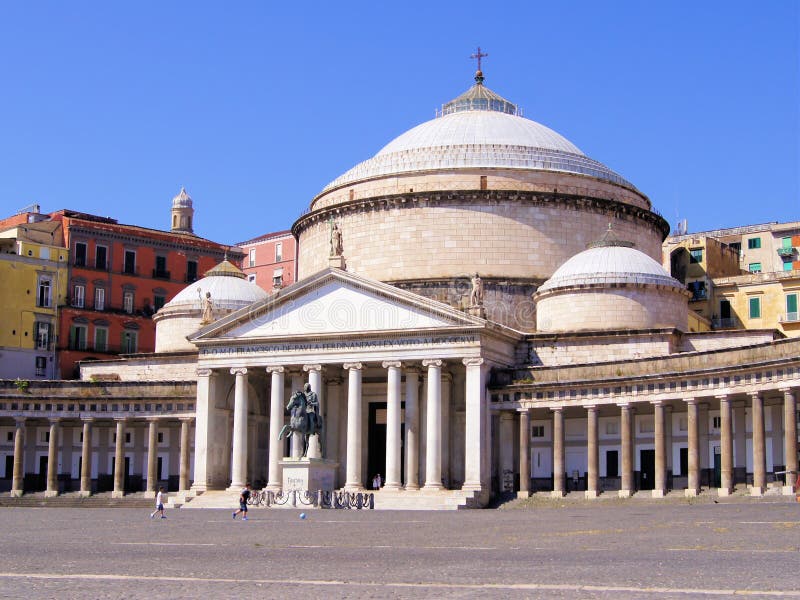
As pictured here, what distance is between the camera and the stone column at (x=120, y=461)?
79000mm

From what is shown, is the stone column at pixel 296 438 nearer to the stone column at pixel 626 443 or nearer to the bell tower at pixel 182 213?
the stone column at pixel 626 443

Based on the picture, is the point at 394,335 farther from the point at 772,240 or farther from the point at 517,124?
the point at 772,240

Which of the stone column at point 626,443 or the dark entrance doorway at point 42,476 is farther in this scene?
the dark entrance doorway at point 42,476

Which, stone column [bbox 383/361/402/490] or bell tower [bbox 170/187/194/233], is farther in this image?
bell tower [bbox 170/187/194/233]

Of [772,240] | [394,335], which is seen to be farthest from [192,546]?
[772,240]

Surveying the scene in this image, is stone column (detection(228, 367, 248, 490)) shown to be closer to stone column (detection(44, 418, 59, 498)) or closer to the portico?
the portico

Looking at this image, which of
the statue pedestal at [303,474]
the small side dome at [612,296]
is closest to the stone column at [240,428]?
the statue pedestal at [303,474]

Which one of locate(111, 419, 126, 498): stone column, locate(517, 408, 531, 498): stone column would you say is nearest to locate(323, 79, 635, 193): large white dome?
locate(517, 408, 531, 498): stone column

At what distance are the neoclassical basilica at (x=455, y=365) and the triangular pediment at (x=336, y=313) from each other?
0.40 ft

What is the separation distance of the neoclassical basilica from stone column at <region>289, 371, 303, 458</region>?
193 mm

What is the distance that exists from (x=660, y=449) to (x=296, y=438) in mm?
19736

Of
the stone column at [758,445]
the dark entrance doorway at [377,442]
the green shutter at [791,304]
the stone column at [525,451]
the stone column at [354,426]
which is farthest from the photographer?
the green shutter at [791,304]

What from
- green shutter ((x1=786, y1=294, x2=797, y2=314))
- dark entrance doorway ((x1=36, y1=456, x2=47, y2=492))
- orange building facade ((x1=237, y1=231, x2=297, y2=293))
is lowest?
dark entrance doorway ((x1=36, y1=456, x2=47, y2=492))

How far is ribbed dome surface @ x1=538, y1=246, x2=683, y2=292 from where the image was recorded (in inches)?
2793
